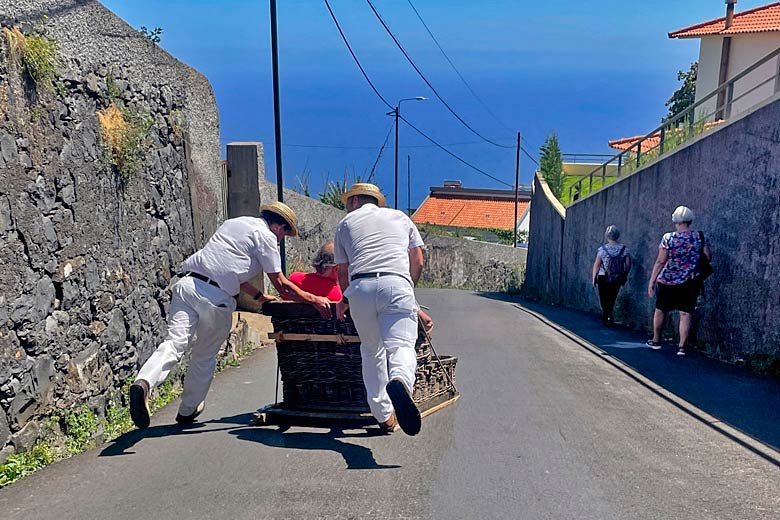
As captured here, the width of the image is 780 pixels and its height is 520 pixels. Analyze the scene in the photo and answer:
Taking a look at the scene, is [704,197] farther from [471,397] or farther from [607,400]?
[471,397]

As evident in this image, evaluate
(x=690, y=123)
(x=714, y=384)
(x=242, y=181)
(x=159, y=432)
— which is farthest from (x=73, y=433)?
(x=690, y=123)

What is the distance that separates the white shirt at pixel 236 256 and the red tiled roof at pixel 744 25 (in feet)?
84.2

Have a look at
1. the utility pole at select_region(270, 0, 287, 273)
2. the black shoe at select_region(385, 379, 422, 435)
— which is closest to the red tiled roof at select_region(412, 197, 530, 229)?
the utility pole at select_region(270, 0, 287, 273)

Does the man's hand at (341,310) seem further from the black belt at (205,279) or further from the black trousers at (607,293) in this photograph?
the black trousers at (607,293)

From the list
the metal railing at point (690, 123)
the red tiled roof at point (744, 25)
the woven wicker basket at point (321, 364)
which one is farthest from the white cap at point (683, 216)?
the red tiled roof at point (744, 25)

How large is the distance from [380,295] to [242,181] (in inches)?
307

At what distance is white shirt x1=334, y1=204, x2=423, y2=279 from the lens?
204 inches

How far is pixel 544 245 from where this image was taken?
86.6 feet

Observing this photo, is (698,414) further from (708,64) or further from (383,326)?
(708,64)

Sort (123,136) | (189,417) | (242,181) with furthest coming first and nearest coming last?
(242,181)
(123,136)
(189,417)

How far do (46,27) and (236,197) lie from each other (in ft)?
24.0

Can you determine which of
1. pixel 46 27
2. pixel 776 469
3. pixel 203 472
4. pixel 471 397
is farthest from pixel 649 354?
pixel 46 27

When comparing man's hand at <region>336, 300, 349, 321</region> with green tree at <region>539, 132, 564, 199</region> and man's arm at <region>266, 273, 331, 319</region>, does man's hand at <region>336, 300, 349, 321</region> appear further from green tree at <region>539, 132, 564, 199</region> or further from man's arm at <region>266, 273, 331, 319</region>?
green tree at <region>539, 132, 564, 199</region>

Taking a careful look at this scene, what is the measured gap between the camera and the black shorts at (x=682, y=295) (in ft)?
29.7
